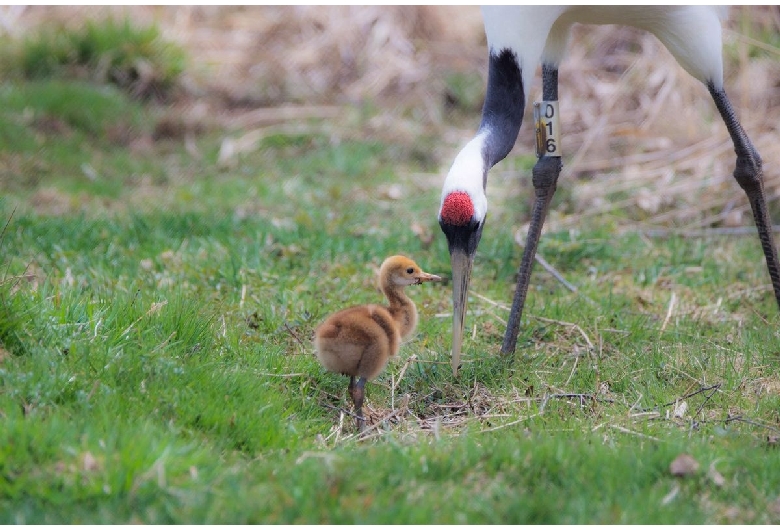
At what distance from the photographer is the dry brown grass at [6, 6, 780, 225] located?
23.0ft

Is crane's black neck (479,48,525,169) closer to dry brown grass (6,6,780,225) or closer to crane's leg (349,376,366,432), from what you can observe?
crane's leg (349,376,366,432)

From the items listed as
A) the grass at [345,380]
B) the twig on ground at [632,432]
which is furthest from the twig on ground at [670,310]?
the twig on ground at [632,432]

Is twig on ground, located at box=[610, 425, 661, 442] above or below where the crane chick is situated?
below

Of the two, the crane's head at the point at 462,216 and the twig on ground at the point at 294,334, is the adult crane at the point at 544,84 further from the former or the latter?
the twig on ground at the point at 294,334

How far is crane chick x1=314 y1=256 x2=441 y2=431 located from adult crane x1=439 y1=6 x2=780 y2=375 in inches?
13.4

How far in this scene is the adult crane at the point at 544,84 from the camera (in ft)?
13.4

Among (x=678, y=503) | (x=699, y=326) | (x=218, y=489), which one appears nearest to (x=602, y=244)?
(x=699, y=326)

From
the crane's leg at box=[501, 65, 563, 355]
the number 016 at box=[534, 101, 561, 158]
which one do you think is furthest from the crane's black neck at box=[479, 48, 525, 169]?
the crane's leg at box=[501, 65, 563, 355]

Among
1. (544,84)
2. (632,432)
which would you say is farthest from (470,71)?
(632,432)

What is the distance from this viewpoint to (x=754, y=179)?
15.7 feet

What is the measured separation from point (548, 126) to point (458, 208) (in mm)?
1002

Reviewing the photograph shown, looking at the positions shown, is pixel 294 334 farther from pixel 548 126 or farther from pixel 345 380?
pixel 548 126

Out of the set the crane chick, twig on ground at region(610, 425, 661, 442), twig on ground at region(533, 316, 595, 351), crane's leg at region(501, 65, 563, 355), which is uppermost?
crane's leg at region(501, 65, 563, 355)

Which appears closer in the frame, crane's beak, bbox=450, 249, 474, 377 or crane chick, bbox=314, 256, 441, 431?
crane chick, bbox=314, 256, 441, 431
